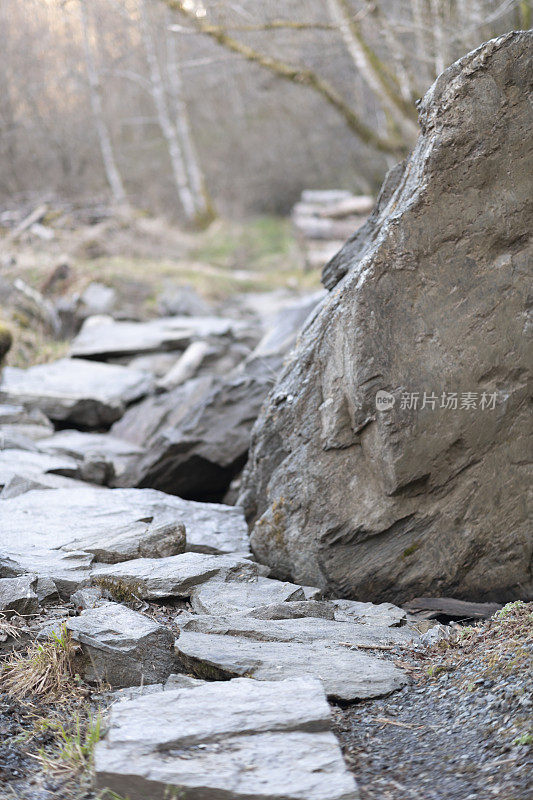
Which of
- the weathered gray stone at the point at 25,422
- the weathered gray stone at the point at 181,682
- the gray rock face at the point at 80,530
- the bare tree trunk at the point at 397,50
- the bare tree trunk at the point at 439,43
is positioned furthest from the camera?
the bare tree trunk at the point at 397,50

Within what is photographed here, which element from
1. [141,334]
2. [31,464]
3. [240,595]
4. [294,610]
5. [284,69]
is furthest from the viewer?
[284,69]

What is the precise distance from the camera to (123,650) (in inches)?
117

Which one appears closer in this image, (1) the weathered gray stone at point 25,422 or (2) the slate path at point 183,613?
(2) the slate path at point 183,613

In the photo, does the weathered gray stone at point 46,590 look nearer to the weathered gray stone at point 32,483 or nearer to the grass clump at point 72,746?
the grass clump at point 72,746

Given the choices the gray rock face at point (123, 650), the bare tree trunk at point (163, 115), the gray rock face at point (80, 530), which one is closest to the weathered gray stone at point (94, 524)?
the gray rock face at point (80, 530)

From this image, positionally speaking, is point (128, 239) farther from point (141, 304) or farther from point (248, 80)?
point (248, 80)

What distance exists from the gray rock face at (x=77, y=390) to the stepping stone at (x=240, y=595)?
401cm

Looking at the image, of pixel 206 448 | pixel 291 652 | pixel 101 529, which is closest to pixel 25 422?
pixel 206 448

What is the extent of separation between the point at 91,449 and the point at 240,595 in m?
3.36

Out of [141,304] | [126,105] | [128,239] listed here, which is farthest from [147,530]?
[126,105]

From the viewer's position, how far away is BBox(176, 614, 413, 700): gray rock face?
2.89 metres

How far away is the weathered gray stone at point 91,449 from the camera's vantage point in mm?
6055

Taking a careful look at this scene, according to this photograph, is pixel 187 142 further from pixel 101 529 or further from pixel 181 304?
pixel 101 529

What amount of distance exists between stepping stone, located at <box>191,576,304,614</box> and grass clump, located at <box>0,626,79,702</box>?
0.73 m
